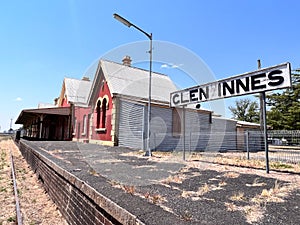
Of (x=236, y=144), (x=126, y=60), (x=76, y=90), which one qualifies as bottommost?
(x=236, y=144)

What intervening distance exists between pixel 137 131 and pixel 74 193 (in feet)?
32.5

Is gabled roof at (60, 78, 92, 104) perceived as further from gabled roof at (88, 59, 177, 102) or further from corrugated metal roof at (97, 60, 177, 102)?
corrugated metal roof at (97, 60, 177, 102)

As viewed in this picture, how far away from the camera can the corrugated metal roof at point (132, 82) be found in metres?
15.4

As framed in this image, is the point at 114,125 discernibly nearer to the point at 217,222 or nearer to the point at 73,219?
the point at 73,219

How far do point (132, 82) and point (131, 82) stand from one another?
0.43 ft

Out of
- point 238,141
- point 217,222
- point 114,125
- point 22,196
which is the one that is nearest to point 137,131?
point 114,125

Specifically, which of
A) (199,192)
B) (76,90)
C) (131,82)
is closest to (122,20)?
(131,82)

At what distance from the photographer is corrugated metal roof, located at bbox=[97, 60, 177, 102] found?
50.5 ft

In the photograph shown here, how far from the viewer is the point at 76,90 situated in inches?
1035

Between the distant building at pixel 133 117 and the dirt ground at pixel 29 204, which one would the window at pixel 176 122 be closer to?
the distant building at pixel 133 117

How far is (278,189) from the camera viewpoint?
4219 millimetres

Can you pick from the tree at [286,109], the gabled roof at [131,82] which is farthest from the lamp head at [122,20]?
the tree at [286,109]

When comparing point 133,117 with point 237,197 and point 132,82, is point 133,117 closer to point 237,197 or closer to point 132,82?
point 132,82

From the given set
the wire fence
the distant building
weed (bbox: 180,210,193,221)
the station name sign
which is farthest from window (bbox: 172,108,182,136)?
weed (bbox: 180,210,193,221)
